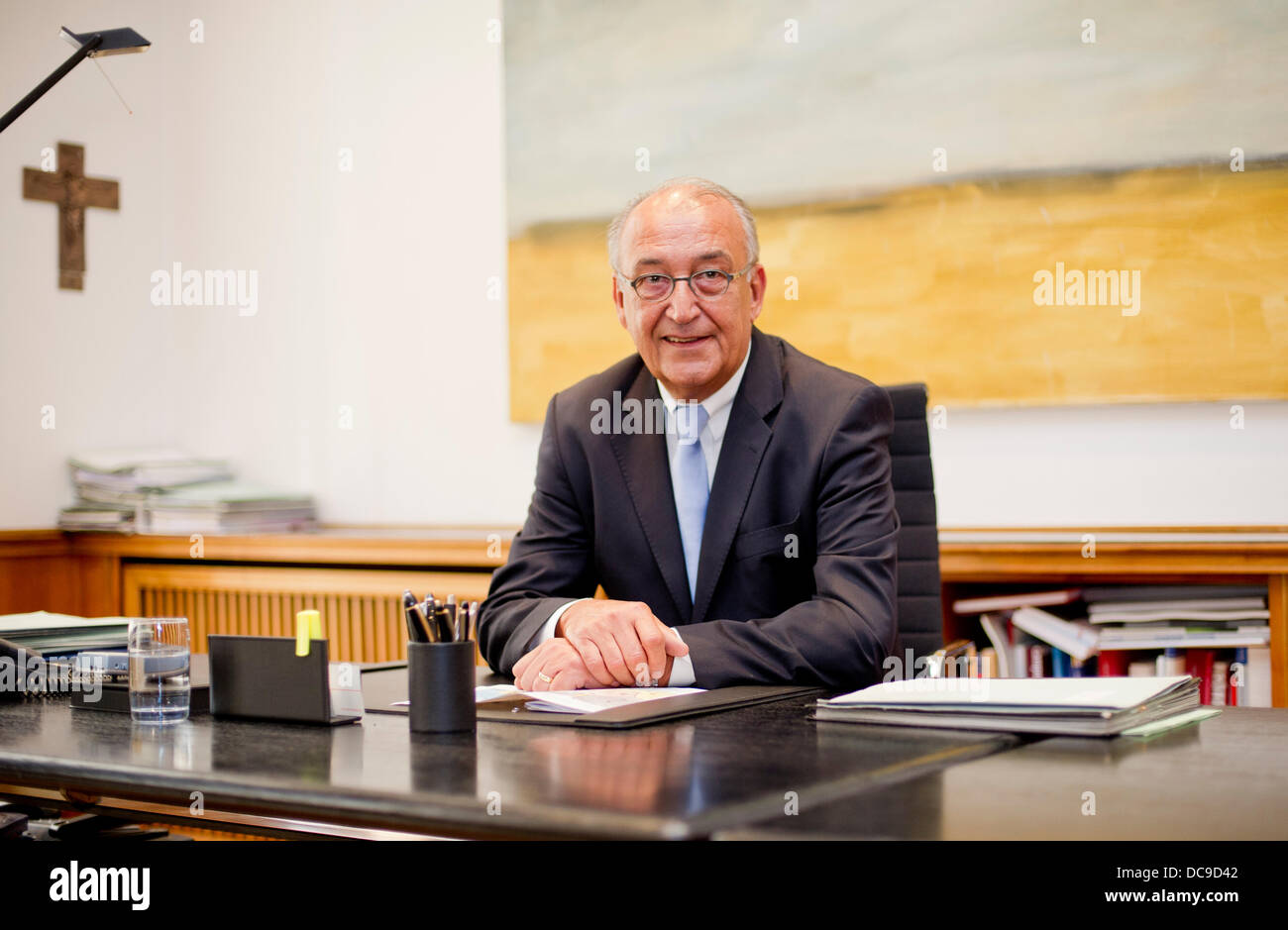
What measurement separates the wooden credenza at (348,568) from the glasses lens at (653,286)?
0.91 m

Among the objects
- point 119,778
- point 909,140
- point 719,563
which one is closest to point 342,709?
point 119,778

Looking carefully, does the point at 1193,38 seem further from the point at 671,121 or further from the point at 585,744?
the point at 585,744

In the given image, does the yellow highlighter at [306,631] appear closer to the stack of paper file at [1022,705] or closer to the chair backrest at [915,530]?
the stack of paper file at [1022,705]

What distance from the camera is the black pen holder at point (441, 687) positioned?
1.30 metres

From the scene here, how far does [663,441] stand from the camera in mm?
2184

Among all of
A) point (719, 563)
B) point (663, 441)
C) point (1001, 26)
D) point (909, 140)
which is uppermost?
point (1001, 26)

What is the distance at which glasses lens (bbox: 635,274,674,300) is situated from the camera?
7.20ft

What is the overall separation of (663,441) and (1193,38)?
1.59m

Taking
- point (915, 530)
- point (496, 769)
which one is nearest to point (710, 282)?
point (915, 530)

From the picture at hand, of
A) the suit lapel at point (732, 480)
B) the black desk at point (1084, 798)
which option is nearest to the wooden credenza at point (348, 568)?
the suit lapel at point (732, 480)

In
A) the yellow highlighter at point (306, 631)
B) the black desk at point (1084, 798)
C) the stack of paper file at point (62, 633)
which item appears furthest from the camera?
the stack of paper file at point (62, 633)

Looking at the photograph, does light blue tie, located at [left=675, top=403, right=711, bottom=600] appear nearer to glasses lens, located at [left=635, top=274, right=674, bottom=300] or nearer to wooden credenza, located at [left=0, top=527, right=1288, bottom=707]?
glasses lens, located at [left=635, top=274, right=674, bottom=300]

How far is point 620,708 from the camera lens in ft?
4.58

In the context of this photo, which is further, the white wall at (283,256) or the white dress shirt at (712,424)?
the white wall at (283,256)
